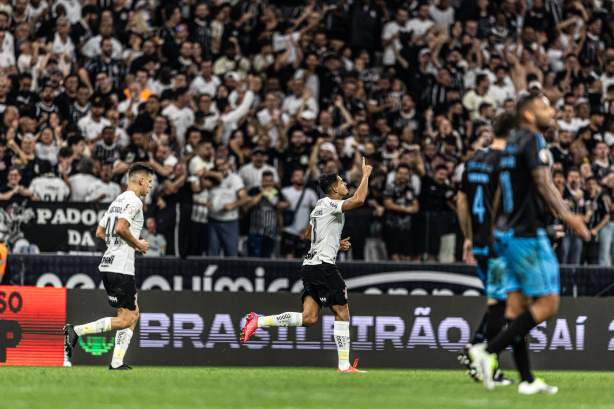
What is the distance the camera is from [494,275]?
9.09 m

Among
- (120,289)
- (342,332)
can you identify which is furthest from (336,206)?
(120,289)

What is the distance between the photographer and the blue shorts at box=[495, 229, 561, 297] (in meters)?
8.34

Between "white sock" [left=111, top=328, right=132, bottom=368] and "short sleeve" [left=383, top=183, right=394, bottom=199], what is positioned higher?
"short sleeve" [left=383, top=183, right=394, bottom=199]

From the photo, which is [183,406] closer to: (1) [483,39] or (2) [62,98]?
(2) [62,98]

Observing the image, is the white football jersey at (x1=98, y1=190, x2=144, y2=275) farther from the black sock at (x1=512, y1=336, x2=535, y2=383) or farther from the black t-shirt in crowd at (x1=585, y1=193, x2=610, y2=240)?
the black t-shirt in crowd at (x1=585, y1=193, x2=610, y2=240)

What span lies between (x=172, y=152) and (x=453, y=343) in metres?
Answer: 5.82

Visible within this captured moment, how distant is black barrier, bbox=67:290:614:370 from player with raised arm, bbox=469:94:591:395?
6.17 meters

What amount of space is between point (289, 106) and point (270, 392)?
1127cm

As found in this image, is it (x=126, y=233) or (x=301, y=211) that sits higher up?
(x=301, y=211)

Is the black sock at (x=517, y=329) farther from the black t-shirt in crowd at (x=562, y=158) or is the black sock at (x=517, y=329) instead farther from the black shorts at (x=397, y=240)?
the black t-shirt in crowd at (x=562, y=158)

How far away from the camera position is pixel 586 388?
995cm

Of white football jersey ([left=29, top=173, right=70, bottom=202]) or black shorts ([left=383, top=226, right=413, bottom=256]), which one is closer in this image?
A: white football jersey ([left=29, top=173, right=70, bottom=202])

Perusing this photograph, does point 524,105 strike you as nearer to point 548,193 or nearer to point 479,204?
point 548,193

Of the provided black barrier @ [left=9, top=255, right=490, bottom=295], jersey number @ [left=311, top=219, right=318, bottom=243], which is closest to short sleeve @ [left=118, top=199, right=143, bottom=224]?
jersey number @ [left=311, top=219, right=318, bottom=243]
